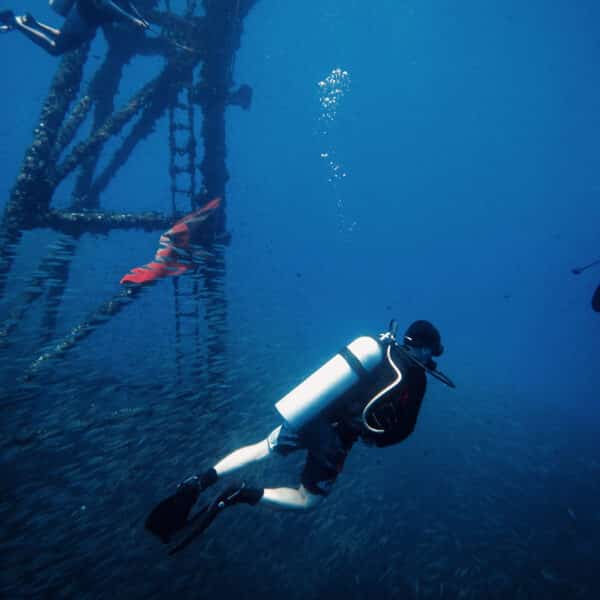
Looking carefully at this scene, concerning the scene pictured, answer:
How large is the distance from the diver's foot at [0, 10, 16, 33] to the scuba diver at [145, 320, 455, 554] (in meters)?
7.91

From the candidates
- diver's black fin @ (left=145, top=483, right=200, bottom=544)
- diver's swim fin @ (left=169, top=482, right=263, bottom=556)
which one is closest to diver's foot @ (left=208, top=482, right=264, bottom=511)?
diver's swim fin @ (left=169, top=482, right=263, bottom=556)

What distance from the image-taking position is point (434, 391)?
1912cm

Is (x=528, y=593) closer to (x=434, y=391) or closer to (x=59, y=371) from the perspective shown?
(x=59, y=371)

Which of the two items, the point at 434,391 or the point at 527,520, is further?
the point at 434,391

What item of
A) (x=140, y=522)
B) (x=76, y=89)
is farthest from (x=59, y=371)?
(x=76, y=89)

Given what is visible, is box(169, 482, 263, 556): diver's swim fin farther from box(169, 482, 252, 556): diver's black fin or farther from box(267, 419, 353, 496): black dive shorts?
box(267, 419, 353, 496): black dive shorts

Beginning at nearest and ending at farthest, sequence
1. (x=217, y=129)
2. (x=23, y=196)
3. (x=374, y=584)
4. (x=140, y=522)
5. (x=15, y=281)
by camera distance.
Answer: (x=140, y=522) < (x=374, y=584) < (x=23, y=196) < (x=217, y=129) < (x=15, y=281)

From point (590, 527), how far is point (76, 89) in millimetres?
15553

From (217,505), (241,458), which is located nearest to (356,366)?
(241,458)

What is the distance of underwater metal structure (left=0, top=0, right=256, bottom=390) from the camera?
6918 millimetres

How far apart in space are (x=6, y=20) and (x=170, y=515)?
838cm

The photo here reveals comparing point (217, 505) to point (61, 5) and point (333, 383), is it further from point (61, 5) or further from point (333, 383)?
point (61, 5)

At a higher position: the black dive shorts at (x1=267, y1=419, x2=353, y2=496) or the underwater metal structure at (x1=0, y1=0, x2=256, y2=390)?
the underwater metal structure at (x1=0, y1=0, x2=256, y2=390)

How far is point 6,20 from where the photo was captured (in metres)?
6.29
